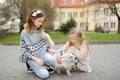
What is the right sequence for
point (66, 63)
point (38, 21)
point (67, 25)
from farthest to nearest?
point (67, 25) < point (38, 21) < point (66, 63)

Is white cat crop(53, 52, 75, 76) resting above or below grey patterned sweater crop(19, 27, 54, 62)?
below

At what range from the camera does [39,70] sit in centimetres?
579

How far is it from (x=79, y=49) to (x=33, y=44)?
3.50 feet

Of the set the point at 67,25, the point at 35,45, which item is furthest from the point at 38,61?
the point at 67,25

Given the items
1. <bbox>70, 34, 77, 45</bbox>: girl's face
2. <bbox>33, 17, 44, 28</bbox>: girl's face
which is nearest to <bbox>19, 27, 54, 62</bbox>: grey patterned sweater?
<bbox>33, 17, 44, 28</bbox>: girl's face

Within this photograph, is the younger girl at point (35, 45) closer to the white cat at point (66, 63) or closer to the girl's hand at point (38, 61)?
the girl's hand at point (38, 61)

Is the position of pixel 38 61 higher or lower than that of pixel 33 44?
lower

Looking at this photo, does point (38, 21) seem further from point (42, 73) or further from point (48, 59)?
point (42, 73)

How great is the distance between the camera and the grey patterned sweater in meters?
5.89

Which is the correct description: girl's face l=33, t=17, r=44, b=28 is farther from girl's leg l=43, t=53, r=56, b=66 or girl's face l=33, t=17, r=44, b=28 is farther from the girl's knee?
the girl's knee

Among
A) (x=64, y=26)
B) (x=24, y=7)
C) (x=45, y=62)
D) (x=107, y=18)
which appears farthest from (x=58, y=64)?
(x=107, y=18)

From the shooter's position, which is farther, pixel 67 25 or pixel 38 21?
pixel 67 25

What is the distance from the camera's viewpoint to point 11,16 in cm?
3444

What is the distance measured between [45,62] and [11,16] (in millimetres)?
29232
